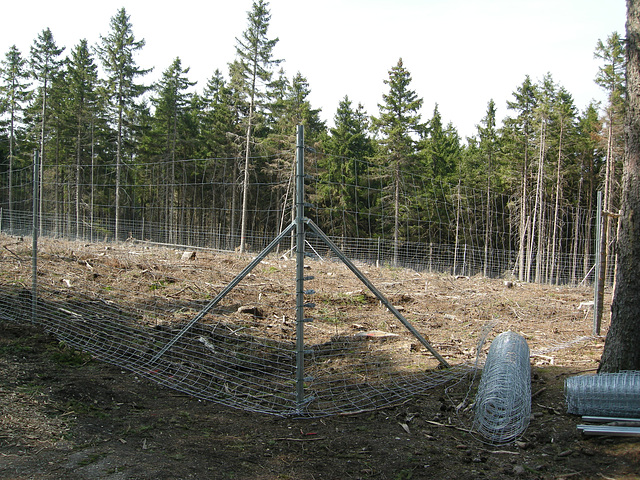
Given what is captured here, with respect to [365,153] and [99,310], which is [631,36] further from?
[365,153]

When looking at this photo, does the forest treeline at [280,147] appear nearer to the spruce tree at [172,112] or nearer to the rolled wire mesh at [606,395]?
the spruce tree at [172,112]

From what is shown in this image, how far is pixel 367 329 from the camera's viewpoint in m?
6.47

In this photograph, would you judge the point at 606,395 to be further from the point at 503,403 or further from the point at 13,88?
the point at 13,88

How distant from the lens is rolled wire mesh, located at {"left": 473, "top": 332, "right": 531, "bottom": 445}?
330cm

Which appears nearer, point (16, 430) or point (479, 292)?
point (16, 430)

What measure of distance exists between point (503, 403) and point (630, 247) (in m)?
1.67

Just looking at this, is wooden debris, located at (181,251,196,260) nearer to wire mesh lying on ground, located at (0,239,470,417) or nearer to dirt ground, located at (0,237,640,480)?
wire mesh lying on ground, located at (0,239,470,417)

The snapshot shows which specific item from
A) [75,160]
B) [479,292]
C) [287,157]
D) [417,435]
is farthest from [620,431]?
[75,160]

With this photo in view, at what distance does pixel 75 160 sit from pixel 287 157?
15.8 m

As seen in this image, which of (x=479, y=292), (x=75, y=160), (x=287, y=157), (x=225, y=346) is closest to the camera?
(x=225, y=346)

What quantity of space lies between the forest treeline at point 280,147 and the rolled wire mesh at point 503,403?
712 inches

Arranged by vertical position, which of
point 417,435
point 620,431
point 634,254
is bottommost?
point 417,435

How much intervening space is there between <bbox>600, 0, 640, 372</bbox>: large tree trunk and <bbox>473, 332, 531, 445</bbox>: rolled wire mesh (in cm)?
78

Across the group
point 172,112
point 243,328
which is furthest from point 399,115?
point 243,328
